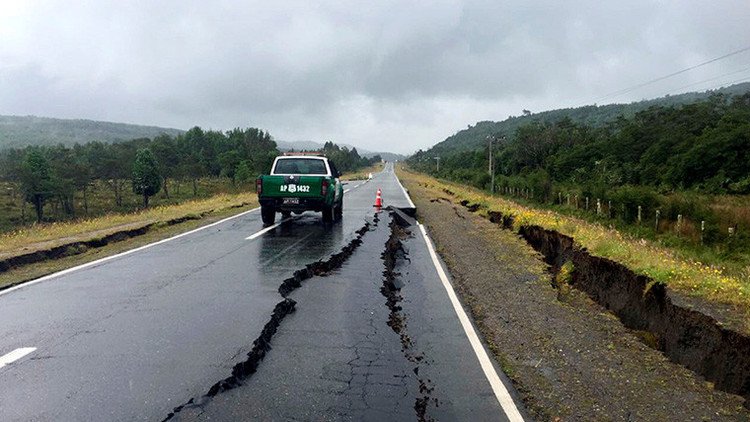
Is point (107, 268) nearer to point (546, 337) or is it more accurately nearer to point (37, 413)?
point (37, 413)

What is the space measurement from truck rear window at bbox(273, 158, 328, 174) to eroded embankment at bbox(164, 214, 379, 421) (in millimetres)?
5899

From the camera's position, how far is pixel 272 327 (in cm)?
598

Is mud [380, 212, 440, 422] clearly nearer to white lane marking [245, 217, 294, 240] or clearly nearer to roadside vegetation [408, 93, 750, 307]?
white lane marking [245, 217, 294, 240]

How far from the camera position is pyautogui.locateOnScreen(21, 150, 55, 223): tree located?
7112 centimetres

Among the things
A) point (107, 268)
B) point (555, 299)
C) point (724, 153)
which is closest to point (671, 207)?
point (724, 153)

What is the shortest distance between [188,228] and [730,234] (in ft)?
Result: 69.9

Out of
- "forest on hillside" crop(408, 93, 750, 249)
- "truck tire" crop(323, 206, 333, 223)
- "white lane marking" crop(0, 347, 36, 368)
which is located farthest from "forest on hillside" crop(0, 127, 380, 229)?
"white lane marking" crop(0, 347, 36, 368)

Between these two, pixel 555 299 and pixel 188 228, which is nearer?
pixel 555 299

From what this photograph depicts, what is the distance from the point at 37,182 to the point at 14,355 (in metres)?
79.1

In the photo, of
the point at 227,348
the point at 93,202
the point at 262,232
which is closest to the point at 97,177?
the point at 93,202

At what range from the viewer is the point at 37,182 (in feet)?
236

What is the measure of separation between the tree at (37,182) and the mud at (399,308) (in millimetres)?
71759

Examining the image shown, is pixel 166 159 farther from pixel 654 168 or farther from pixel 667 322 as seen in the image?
pixel 667 322

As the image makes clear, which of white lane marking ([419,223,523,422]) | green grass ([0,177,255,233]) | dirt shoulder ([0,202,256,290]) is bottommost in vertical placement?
green grass ([0,177,255,233])
